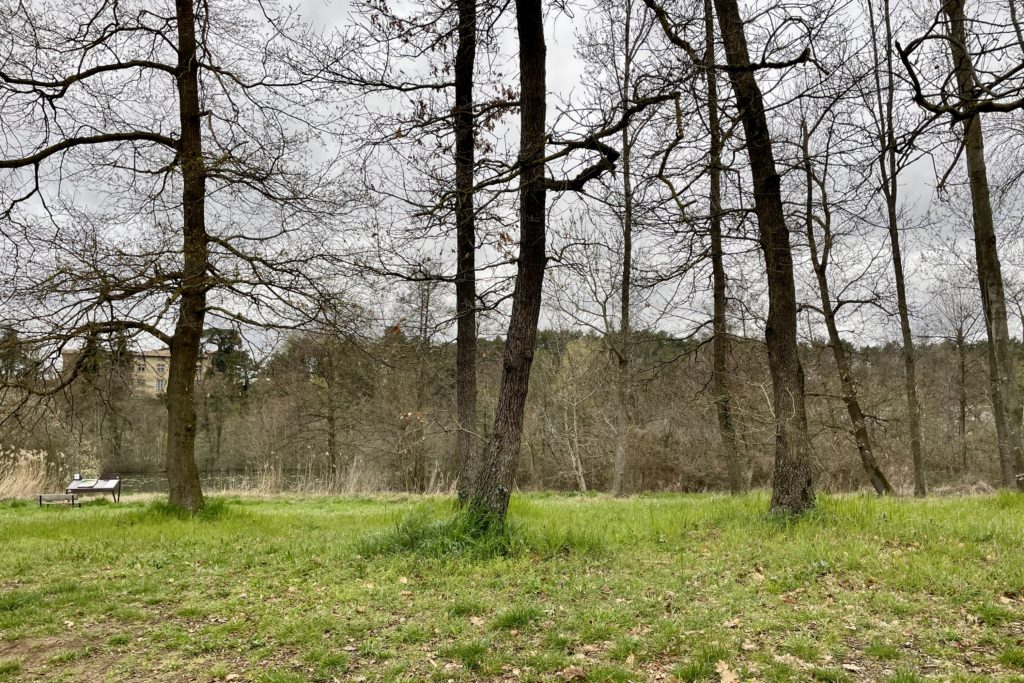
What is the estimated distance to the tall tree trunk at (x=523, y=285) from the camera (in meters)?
6.65

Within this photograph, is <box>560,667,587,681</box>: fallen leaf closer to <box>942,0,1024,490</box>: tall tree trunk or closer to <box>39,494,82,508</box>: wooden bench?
<box>942,0,1024,490</box>: tall tree trunk

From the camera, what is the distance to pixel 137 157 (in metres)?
9.62

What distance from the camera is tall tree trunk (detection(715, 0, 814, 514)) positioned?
695 centimetres

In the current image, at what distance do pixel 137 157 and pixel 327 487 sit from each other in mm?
11980

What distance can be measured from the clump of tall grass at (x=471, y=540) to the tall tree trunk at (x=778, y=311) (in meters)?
2.42

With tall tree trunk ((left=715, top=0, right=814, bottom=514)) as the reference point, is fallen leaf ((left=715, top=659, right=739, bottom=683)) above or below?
below

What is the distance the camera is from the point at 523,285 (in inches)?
275

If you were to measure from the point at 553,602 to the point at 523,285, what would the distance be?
11.4 ft

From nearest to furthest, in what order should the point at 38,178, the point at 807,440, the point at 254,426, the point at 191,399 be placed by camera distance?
the point at 807,440 < the point at 38,178 < the point at 191,399 < the point at 254,426

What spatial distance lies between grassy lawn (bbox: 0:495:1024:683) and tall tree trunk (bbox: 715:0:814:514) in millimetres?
524

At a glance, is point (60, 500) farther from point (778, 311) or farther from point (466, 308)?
point (778, 311)

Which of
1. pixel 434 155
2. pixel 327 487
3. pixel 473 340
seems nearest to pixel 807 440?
pixel 473 340

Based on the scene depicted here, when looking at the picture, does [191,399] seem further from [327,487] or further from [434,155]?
[327,487]

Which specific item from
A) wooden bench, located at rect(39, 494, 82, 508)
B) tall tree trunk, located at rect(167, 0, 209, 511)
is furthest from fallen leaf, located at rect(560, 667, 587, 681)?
wooden bench, located at rect(39, 494, 82, 508)
